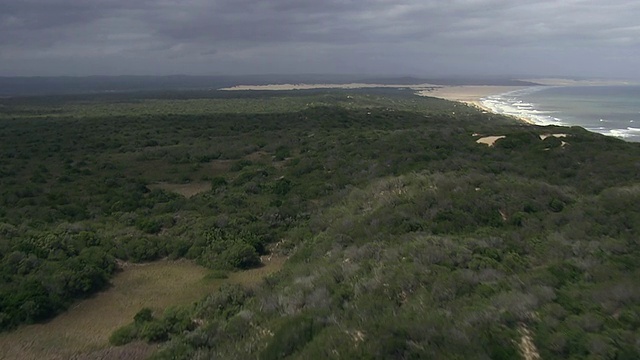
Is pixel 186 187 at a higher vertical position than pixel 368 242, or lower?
lower

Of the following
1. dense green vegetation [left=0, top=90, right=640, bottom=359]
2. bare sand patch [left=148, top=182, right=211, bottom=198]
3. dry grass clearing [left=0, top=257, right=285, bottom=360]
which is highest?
dense green vegetation [left=0, top=90, right=640, bottom=359]

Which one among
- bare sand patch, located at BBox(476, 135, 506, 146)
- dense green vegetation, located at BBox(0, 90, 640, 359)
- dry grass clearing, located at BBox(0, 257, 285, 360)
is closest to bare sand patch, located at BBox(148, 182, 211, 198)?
dense green vegetation, located at BBox(0, 90, 640, 359)

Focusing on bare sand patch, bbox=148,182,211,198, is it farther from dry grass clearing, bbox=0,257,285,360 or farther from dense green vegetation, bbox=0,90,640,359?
dry grass clearing, bbox=0,257,285,360

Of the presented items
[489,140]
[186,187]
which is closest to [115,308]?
[186,187]

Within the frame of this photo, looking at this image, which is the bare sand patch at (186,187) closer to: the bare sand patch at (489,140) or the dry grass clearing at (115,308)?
the dry grass clearing at (115,308)

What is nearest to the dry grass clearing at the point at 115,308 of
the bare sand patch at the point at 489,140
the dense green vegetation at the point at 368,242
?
the dense green vegetation at the point at 368,242

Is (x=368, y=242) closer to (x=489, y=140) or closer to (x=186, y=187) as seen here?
(x=186, y=187)

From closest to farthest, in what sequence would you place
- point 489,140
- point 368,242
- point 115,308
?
point 115,308 < point 368,242 < point 489,140
